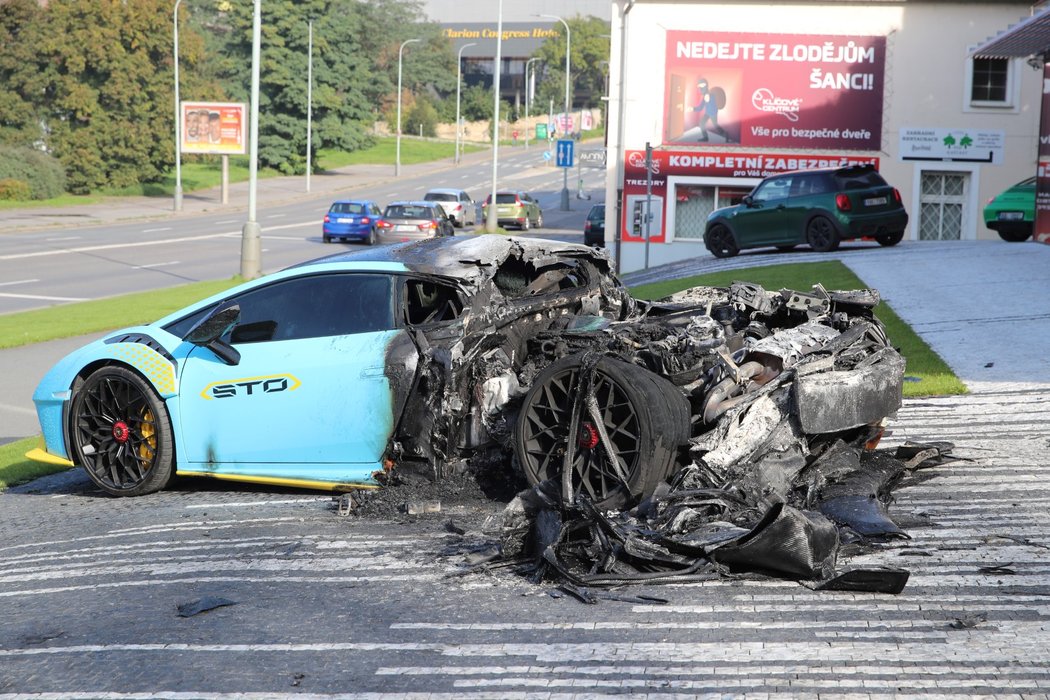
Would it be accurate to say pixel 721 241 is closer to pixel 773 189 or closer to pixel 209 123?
pixel 773 189

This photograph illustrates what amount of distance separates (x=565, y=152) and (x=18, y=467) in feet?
137

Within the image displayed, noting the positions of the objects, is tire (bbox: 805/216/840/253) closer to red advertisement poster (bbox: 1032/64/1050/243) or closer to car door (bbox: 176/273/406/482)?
red advertisement poster (bbox: 1032/64/1050/243)

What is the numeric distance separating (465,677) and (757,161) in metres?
34.8

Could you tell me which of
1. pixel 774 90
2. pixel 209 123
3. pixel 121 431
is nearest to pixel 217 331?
pixel 121 431

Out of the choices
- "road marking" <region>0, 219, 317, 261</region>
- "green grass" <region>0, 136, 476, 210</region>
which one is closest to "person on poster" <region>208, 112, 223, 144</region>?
"road marking" <region>0, 219, 317, 261</region>

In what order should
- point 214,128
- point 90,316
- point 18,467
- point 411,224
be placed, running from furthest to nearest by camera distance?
point 214,128 → point 411,224 → point 90,316 → point 18,467

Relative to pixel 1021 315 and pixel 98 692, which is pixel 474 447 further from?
pixel 1021 315

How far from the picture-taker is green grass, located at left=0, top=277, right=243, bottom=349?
1808 centimetres

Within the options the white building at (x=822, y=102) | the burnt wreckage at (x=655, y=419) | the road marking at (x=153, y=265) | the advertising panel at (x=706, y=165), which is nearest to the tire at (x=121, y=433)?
the burnt wreckage at (x=655, y=419)

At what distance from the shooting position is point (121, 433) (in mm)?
7824

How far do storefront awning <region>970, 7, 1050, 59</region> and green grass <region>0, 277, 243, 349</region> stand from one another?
1712 centimetres

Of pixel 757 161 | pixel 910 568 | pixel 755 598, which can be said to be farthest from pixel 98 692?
pixel 757 161

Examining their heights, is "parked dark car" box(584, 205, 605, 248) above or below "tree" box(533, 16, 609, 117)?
below

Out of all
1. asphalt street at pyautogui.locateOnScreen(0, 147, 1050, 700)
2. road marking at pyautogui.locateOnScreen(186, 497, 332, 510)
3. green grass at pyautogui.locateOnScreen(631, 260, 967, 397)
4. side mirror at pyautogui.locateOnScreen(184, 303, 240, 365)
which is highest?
side mirror at pyautogui.locateOnScreen(184, 303, 240, 365)
